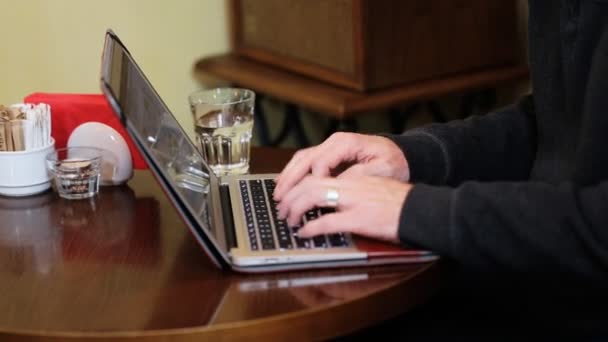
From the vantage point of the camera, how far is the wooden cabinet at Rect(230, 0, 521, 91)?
215cm

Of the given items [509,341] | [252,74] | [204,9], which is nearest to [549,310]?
[509,341]

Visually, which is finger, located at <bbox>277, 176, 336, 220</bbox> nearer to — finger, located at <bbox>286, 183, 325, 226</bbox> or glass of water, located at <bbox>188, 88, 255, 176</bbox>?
finger, located at <bbox>286, 183, 325, 226</bbox>

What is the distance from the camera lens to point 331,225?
1.07 metres

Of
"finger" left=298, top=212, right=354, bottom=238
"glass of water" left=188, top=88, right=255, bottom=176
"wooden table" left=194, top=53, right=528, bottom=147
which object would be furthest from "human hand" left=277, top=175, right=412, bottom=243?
"wooden table" left=194, top=53, right=528, bottom=147

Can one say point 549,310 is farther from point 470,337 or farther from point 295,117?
point 295,117

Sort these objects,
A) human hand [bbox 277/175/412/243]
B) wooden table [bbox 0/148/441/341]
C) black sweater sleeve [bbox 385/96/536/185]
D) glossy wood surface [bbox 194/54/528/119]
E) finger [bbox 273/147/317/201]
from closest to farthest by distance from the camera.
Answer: wooden table [bbox 0/148/441/341] → human hand [bbox 277/175/412/243] → finger [bbox 273/147/317/201] → black sweater sleeve [bbox 385/96/536/185] → glossy wood surface [bbox 194/54/528/119]

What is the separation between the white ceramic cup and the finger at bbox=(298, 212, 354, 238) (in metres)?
0.50

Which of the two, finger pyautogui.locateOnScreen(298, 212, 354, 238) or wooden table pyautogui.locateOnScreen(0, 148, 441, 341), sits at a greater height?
finger pyautogui.locateOnScreen(298, 212, 354, 238)

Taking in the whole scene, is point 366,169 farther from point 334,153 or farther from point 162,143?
point 162,143

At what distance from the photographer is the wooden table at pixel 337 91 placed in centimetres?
215

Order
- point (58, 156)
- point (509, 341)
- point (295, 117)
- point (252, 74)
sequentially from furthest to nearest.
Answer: point (295, 117) → point (252, 74) → point (58, 156) → point (509, 341)

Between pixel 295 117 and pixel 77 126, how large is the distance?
120 cm

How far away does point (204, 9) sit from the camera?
2477 mm

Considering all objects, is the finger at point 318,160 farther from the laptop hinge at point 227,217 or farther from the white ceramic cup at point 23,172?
the white ceramic cup at point 23,172
